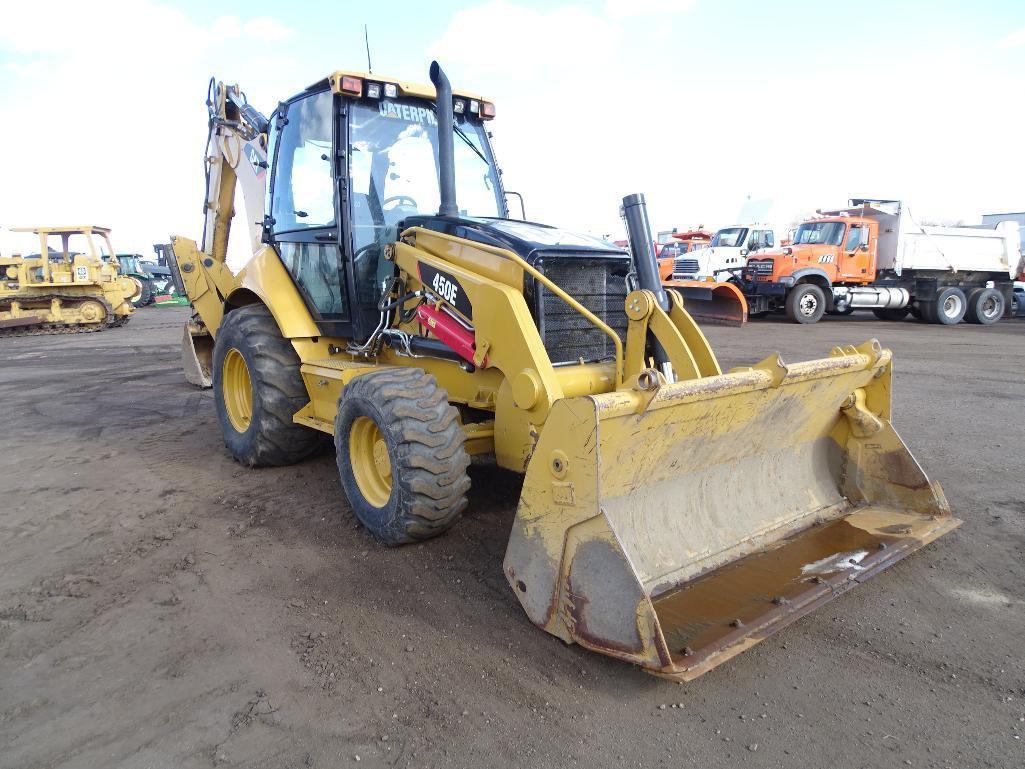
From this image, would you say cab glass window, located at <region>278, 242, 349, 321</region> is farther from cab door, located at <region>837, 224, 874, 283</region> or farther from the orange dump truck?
cab door, located at <region>837, 224, 874, 283</region>

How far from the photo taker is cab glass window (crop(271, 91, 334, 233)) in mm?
4809

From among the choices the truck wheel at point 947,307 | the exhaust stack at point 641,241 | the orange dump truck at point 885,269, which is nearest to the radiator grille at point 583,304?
the exhaust stack at point 641,241

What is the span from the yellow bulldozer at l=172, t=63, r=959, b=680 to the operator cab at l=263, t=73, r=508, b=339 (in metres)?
0.02

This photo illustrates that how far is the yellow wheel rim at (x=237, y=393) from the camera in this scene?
5.82 meters

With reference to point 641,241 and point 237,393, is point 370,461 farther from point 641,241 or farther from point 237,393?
point 237,393

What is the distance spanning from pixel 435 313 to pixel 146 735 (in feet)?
8.20

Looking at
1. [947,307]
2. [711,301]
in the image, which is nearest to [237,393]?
[711,301]

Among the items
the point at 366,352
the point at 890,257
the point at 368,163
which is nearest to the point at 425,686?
the point at 366,352

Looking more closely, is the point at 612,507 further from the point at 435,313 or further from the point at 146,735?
the point at 146,735

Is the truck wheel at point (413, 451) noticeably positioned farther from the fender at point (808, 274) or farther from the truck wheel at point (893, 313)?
the truck wheel at point (893, 313)

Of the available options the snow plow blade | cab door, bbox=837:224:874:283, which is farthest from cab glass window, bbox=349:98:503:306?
cab door, bbox=837:224:874:283

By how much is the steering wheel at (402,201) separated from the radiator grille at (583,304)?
1.50 metres

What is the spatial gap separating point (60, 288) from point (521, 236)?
786 inches

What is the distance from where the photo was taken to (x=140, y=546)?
13.5ft
